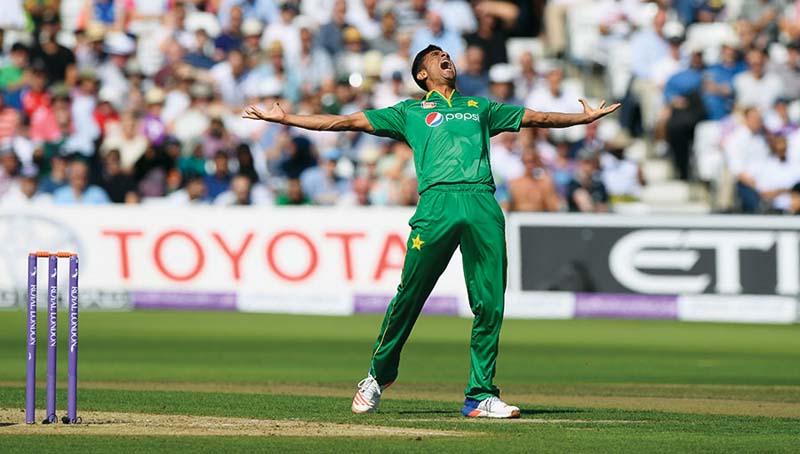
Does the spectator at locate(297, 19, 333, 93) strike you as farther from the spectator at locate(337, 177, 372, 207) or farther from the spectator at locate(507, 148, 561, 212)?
the spectator at locate(507, 148, 561, 212)

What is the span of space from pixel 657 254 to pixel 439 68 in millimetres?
9556

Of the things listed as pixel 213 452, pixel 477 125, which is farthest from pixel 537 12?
pixel 213 452

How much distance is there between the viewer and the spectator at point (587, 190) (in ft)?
63.8

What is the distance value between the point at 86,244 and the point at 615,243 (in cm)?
584

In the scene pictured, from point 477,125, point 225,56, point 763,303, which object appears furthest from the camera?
point 225,56

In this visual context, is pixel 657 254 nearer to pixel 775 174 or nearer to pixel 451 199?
pixel 775 174

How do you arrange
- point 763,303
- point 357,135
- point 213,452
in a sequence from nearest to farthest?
point 213,452, point 763,303, point 357,135

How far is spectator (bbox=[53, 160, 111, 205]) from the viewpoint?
1988cm

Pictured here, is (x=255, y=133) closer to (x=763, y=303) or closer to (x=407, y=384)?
A: (x=763, y=303)

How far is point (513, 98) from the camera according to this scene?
69.2 ft

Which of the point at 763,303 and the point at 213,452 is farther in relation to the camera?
the point at 763,303

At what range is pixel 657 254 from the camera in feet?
60.6

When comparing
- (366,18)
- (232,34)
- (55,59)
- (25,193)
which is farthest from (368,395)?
(55,59)

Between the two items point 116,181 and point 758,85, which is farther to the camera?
point 758,85
